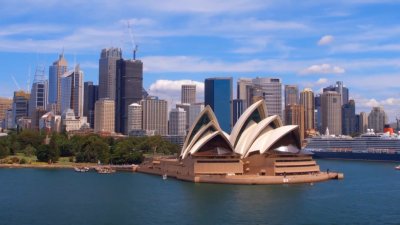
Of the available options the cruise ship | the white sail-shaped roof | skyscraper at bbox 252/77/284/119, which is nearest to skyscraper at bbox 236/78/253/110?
skyscraper at bbox 252/77/284/119

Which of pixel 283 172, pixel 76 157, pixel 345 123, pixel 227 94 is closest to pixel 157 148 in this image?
pixel 76 157

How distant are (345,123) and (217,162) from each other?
476 feet

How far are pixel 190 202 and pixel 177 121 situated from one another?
130 meters

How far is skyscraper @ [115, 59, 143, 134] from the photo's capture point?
166000 mm

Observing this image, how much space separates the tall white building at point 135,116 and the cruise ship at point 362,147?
60.9 metres

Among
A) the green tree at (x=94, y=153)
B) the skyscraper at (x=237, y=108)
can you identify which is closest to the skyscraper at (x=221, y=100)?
the skyscraper at (x=237, y=108)

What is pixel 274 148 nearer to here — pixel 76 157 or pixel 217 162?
pixel 217 162

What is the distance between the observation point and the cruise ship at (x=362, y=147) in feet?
330

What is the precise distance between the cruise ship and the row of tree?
30.2m

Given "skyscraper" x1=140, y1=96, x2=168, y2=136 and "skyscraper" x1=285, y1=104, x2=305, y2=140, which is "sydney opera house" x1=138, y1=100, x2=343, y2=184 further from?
"skyscraper" x1=285, y1=104, x2=305, y2=140

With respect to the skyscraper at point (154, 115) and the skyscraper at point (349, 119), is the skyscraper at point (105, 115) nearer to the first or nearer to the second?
the skyscraper at point (154, 115)

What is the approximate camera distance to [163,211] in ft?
115

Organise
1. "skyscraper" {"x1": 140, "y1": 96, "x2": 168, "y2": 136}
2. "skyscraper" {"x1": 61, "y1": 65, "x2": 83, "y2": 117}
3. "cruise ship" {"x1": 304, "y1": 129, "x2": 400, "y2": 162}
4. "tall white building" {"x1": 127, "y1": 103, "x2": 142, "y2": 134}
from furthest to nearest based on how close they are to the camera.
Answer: "skyscraper" {"x1": 61, "y1": 65, "x2": 83, "y2": 117}, "skyscraper" {"x1": 140, "y1": 96, "x2": 168, "y2": 136}, "tall white building" {"x1": 127, "y1": 103, "x2": 142, "y2": 134}, "cruise ship" {"x1": 304, "y1": 129, "x2": 400, "y2": 162}

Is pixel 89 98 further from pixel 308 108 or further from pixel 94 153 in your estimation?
pixel 94 153
